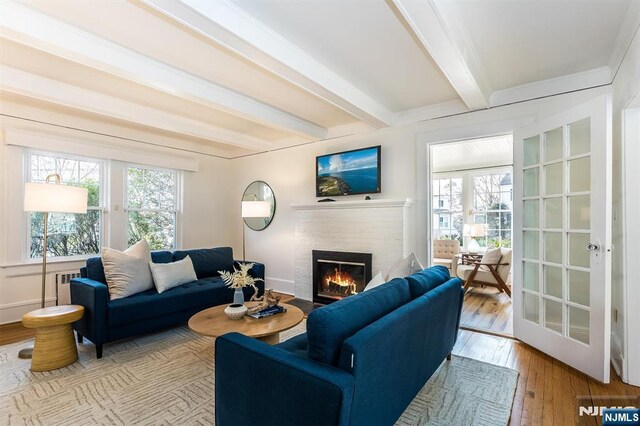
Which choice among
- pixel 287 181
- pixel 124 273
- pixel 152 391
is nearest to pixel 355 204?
pixel 287 181

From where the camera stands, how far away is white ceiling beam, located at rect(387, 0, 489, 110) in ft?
5.89

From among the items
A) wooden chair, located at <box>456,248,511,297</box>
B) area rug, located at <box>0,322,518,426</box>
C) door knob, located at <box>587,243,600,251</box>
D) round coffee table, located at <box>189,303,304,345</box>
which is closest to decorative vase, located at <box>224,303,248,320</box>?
round coffee table, located at <box>189,303,304,345</box>

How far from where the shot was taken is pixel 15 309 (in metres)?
3.52

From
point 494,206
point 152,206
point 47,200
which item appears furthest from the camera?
point 494,206

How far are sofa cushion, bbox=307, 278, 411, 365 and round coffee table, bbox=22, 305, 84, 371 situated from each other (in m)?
2.29

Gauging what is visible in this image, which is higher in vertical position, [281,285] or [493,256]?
[493,256]

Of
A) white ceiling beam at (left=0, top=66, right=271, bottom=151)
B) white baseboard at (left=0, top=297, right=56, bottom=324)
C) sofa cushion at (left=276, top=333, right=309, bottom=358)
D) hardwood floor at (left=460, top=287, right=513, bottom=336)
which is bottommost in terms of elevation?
hardwood floor at (left=460, top=287, right=513, bottom=336)

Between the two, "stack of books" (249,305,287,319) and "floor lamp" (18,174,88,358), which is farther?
"floor lamp" (18,174,88,358)

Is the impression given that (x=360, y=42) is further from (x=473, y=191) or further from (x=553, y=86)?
(x=473, y=191)

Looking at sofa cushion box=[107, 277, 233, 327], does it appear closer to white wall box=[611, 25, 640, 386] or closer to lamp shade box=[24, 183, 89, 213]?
lamp shade box=[24, 183, 89, 213]

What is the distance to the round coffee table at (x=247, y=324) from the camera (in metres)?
2.19

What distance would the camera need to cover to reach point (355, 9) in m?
2.01

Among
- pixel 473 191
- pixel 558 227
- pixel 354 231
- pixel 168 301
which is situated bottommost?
pixel 168 301

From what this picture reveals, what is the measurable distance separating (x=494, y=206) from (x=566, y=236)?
397 cm
